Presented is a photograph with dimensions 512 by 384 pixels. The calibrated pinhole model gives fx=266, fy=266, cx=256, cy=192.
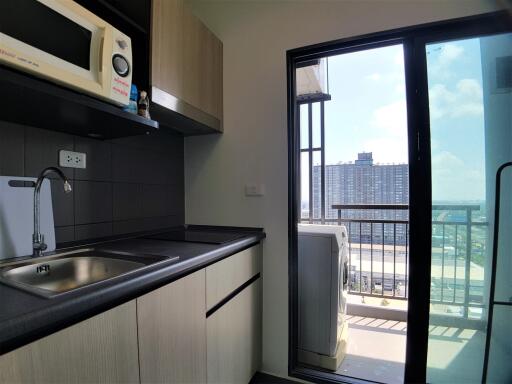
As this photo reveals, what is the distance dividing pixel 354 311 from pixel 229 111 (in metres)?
2.29

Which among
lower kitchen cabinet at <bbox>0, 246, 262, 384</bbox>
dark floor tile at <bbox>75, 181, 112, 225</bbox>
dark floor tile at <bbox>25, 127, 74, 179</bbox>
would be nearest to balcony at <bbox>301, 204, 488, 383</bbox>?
lower kitchen cabinet at <bbox>0, 246, 262, 384</bbox>

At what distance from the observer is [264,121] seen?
1.75 meters

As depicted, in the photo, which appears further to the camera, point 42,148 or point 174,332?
point 42,148

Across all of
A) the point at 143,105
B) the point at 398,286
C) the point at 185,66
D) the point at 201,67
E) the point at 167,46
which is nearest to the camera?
the point at 143,105

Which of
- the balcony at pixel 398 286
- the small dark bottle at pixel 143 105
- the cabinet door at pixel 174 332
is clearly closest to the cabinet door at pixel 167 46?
the small dark bottle at pixel 143 105

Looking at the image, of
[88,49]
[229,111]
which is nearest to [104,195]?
[88,49]

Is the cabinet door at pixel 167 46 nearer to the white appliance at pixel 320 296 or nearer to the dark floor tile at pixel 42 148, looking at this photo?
the dark floor tile at pixel 42 148

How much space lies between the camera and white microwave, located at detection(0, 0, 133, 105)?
2.47 feet

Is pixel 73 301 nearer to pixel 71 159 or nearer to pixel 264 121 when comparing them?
pixel 71 159

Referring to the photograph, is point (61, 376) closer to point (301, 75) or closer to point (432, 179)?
point (432, 179)

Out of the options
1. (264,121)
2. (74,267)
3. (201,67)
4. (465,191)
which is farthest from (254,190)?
(465,191)

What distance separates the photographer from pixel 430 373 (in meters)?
1.44

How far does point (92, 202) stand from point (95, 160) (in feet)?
0.70

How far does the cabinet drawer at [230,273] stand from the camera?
1.17 m
